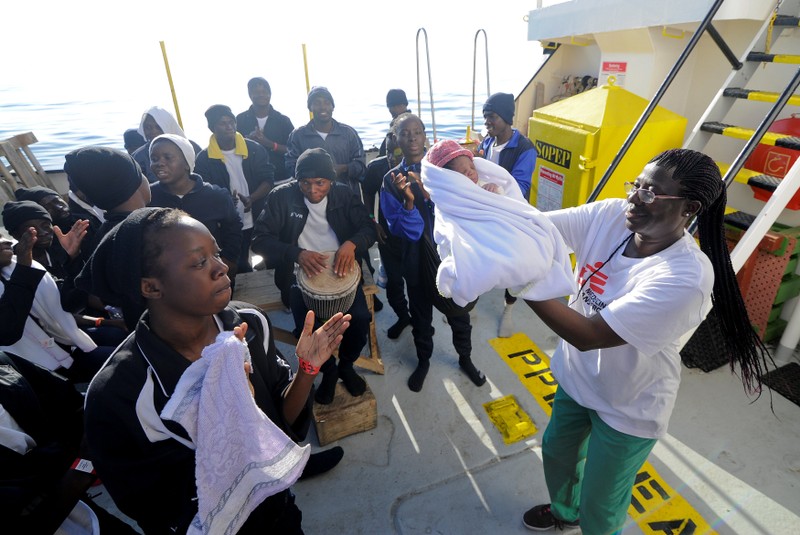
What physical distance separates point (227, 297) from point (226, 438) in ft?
1.52

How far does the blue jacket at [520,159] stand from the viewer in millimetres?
3555

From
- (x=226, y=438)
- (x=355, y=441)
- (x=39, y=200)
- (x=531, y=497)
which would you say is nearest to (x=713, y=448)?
(x=531, y=497)

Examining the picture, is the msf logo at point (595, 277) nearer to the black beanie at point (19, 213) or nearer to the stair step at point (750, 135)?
the stair step at point (750, 135)

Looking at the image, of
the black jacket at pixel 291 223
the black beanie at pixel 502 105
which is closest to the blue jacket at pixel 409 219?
the black jacket at pixel 291 223

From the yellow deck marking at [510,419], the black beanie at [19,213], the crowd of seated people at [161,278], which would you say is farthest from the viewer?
the yellow deck marking at [510,419]

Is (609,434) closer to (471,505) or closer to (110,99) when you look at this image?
(471,505)

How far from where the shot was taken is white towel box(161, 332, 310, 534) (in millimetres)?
1242

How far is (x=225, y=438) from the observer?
1.29 m

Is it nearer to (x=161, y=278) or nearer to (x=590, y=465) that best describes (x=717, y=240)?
(x=590, y=465)

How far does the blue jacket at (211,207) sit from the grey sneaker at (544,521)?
2.71 metres

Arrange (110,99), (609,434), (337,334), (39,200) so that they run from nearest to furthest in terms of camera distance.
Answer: (337,334) → (609,434) → (39,200) → (110,99)

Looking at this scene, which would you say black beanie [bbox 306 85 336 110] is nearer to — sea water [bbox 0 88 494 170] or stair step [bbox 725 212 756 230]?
stair step [bbox 725 212 756 230]

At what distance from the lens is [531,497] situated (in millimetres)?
2445

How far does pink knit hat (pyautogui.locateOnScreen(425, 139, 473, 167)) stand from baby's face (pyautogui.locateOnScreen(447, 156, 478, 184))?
0.07 feet
